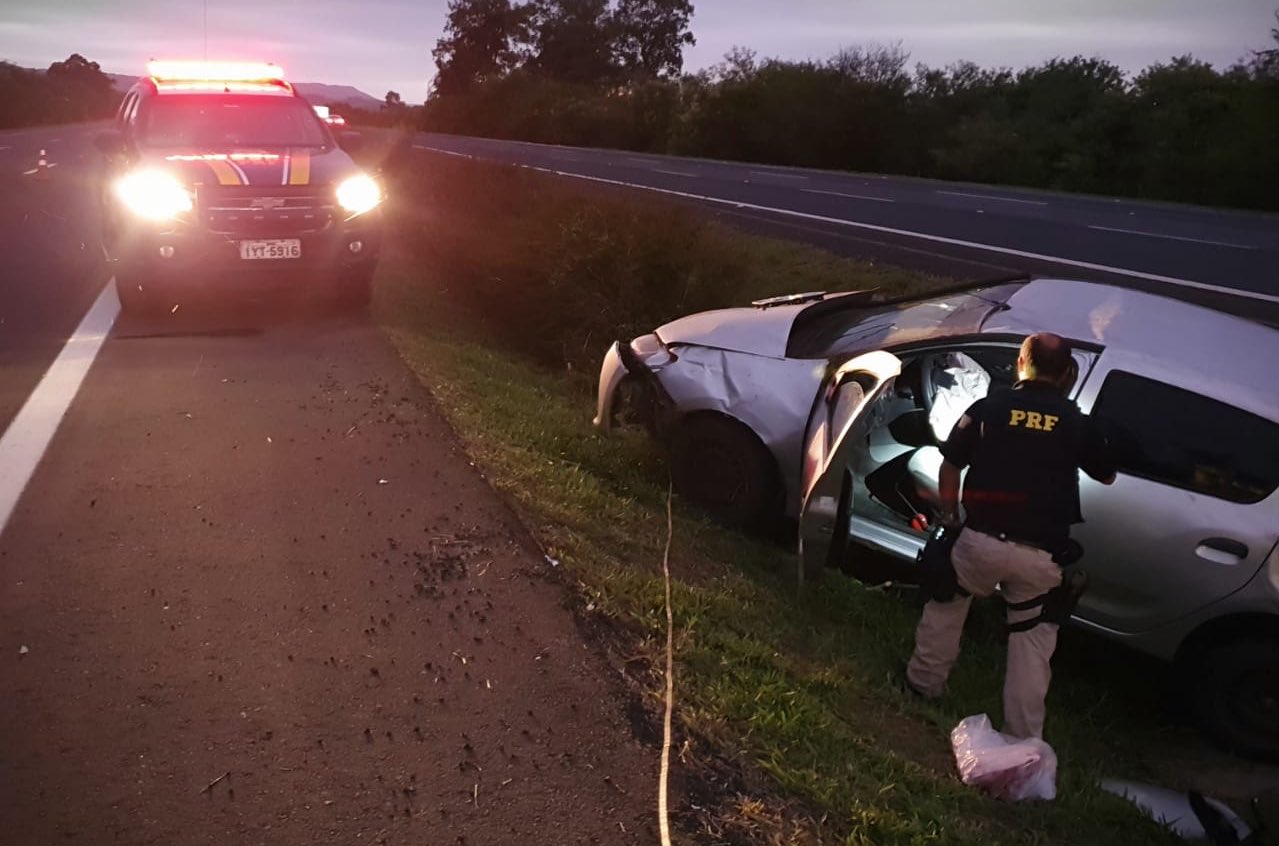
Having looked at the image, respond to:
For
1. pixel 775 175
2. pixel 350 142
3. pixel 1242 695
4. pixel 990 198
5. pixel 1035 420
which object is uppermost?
pixel 775 175

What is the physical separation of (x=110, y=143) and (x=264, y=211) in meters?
1.96

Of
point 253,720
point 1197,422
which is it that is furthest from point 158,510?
point 1197,422

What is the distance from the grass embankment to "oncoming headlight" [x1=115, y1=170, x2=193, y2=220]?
1.89m

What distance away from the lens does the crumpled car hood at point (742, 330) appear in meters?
6.00

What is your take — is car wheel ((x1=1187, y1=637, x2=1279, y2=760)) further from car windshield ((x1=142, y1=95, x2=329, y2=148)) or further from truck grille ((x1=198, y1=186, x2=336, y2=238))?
car windshield ((x1=142, y1=95, x2=329, y2=148))

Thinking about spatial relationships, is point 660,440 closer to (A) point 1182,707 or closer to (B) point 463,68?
(A) point 1182,707

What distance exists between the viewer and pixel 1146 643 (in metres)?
4.76

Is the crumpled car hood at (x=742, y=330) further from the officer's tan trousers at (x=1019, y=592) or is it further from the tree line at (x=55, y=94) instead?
→ the tree line at (x=55, y=94)

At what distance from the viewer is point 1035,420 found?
393cm

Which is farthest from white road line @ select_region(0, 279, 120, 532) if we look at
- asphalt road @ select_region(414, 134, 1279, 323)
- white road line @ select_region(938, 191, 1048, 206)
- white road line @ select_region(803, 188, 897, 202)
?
white road line @ select_region(938, 191, 1048, 206)

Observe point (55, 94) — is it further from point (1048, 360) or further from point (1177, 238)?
point (1048, 360)

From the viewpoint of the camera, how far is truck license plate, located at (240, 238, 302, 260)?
28.7ft

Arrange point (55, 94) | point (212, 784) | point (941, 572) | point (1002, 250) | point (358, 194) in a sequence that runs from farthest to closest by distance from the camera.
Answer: point (55, 94) → point (1002, 250) → point (358, 194) → point (941, 572) → point (212, 784)

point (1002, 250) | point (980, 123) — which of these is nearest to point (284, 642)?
point (1002, 250)
